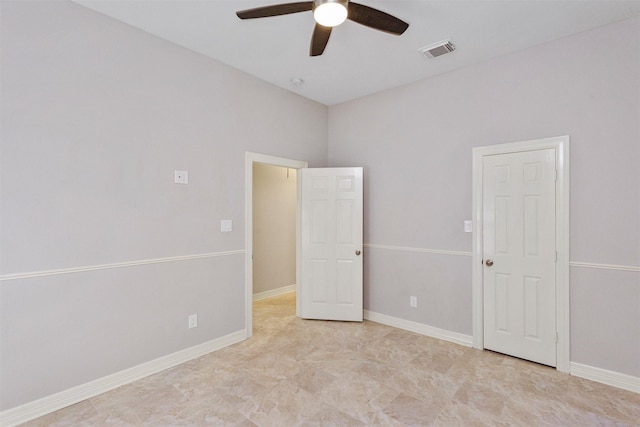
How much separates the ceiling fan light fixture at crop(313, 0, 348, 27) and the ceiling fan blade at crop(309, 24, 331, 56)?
0.37 ft

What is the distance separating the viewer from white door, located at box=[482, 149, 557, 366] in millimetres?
2779

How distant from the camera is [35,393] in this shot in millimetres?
2117

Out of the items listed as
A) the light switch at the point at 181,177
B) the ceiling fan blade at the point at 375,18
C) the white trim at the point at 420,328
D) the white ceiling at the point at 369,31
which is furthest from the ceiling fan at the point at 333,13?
the white trim at the point at 420,328

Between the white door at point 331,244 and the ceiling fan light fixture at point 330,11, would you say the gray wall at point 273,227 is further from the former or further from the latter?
the ceiling fan light fixture at point 330,11

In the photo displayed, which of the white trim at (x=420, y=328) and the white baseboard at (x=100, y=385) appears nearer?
the white baseboard at (x=100, y=385)

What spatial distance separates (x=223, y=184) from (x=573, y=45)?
134 inches

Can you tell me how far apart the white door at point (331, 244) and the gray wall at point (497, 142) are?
0.77 ft

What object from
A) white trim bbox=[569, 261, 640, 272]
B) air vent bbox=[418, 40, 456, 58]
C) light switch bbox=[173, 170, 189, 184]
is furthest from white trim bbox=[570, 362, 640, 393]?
light switch bbox=[173, 170, 189, 184]

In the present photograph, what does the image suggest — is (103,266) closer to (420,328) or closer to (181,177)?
(181,177)

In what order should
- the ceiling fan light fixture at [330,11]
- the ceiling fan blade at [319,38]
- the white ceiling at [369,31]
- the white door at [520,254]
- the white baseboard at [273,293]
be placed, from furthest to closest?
the white baseboard at [273,293]
the white door at [520,254]
the white ceiling at [369,31]
the ceiling fan blade at [319,38]
the ceiling fan light fixture at [330,11]

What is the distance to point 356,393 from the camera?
2.39 metres

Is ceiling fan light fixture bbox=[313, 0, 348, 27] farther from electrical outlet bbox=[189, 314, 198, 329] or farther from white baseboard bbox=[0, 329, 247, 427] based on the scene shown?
white baseboard bbox=[0, 329, 247, 427]

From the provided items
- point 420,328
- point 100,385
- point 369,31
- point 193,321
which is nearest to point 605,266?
point 420,328

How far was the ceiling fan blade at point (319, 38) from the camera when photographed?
2045mm
